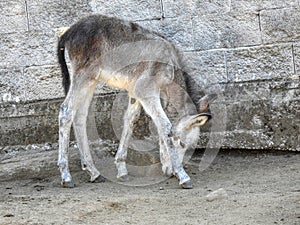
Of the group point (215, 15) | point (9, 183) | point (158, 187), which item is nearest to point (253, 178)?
point (158, 187)

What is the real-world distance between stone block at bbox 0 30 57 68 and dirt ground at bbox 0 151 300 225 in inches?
59.5

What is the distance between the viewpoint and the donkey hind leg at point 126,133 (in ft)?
21.4

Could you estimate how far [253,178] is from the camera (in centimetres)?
616

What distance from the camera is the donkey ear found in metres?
6.35

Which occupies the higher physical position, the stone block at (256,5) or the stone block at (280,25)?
the stone block at (256,5)

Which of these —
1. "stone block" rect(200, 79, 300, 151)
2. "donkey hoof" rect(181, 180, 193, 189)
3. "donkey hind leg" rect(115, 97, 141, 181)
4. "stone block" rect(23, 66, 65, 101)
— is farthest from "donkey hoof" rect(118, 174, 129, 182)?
"stone block" rect(23, 66, 65, 101)

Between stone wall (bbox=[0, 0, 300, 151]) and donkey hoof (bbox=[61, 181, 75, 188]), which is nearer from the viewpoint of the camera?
donkey hoof (bbox=[61, 181, 75, 188])

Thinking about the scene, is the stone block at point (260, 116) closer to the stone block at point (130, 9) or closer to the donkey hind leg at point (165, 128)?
the donkey hind leg at point (165, 128)

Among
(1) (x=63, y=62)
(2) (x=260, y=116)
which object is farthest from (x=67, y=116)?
(2) (x=260, y=116)

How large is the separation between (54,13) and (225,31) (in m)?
2.05

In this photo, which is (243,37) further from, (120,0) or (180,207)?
(180,207)

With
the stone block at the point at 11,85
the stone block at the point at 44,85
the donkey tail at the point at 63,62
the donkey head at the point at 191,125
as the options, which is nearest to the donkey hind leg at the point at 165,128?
the donkey head at the point at 191,125

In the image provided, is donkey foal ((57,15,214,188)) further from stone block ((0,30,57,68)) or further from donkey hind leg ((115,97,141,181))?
stone block ((0,30,57,68))

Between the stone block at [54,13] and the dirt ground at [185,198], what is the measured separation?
185 centimetres
